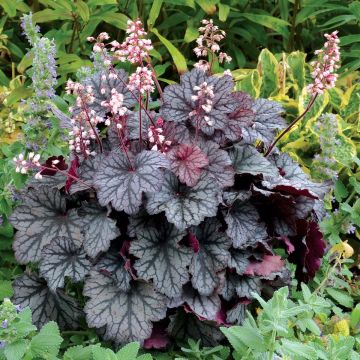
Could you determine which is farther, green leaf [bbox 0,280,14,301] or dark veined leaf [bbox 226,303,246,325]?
green leaf [bbox 0,280,14,301]

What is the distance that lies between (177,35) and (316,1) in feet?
2.75

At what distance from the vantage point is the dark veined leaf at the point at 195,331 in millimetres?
2047

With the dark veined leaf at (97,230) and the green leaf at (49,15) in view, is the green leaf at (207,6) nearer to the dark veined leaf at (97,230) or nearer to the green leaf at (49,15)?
the green leaf at (49,15)

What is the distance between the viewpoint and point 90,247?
75.2 inches

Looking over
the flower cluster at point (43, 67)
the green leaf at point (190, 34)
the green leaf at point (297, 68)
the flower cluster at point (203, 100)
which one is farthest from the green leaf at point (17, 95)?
the green leaf at point (297, 68)

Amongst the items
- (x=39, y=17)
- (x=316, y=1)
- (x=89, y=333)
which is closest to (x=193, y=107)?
(x=89, y=333)

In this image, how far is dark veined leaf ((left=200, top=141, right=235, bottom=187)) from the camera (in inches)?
79.7

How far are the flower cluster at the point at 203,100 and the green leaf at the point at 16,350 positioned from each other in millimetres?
850

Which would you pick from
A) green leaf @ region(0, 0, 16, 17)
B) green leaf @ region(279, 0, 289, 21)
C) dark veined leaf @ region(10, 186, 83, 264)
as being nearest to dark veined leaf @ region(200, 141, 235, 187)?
dark veined leaf @ region(10, 186, 83, 264)

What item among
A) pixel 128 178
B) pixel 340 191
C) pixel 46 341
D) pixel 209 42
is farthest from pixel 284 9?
pixel 46 341

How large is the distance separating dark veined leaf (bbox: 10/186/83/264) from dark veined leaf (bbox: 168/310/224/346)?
0.41 m

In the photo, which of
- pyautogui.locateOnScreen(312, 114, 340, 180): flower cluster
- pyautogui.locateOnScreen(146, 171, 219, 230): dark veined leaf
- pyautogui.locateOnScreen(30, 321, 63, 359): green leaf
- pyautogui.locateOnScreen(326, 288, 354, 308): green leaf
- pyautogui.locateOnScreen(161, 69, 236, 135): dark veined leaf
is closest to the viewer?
pyautogui.locateOnScreen(30, 321, 63, 359): green leaf

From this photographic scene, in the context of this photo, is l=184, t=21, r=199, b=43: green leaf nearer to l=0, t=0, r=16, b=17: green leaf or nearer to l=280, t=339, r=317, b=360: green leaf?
l=0, t=0, r=16, b=17: green leaf

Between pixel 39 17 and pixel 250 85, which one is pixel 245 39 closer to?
pixel 250 85
